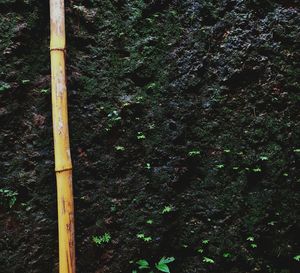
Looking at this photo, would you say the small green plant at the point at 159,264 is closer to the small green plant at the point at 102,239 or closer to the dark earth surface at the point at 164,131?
the dark earth surface at the point at 164,131

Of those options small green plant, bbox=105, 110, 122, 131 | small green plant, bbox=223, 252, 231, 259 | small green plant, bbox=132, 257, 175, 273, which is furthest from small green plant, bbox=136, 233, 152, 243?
small green plant, bbox=105, 110, 122, 131

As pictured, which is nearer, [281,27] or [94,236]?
[94,236]

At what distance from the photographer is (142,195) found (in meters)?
2.96

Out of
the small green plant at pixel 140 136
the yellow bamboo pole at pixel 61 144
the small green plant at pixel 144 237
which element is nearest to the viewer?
the yellow bamboo pole at pixel 61 144

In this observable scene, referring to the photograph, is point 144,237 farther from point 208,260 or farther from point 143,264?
point 208,260

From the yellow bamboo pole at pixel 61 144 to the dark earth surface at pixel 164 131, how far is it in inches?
10.2

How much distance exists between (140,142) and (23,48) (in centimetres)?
147

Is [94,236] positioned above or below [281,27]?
below

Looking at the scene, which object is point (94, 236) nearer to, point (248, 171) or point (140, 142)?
point (140, 142)

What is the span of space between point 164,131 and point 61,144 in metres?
1.05

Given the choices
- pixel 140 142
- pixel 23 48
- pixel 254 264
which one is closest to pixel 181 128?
pixel 140 142

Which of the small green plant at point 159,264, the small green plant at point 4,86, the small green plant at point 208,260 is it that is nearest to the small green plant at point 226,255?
the small green plant at point 208,260

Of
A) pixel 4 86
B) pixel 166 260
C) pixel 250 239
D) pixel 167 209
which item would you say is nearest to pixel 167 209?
pixel 167 209

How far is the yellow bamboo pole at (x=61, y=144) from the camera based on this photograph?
247 centimetres
